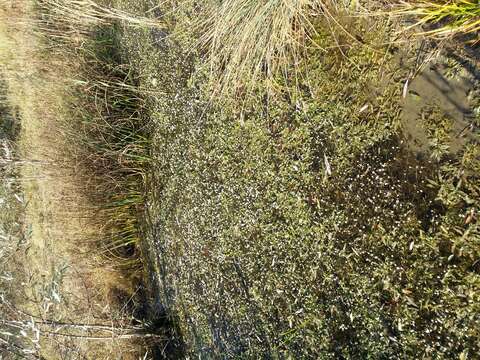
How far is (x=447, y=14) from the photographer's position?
193cm

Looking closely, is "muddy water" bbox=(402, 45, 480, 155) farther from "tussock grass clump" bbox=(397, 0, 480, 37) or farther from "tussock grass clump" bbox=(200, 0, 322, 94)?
"tussock grass clump" bbox=(200, 0, 322, 94)

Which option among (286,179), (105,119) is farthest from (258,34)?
(105,119)

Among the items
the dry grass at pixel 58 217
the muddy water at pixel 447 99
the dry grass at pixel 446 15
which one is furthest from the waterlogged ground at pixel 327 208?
the dry grass at pixel 58 217

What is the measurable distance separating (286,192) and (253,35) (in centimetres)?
80

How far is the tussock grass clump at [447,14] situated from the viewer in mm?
1850

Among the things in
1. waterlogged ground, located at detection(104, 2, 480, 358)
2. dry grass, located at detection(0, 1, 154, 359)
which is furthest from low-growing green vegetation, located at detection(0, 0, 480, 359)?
dry grass, located at detection(0, 1, 154, 359)

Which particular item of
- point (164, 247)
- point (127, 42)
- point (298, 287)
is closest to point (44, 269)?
point (164, 247)

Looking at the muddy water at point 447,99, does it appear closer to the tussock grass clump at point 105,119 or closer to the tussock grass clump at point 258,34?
the tussock grass clump at point 258,34

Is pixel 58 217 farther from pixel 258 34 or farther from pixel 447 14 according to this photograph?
pixel 447 14

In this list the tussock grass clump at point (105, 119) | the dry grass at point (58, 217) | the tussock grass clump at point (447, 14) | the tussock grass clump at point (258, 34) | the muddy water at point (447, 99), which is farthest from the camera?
the dry grass at point (58, 217)

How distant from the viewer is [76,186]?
359 cm

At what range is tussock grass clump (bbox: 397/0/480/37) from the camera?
1.85 m

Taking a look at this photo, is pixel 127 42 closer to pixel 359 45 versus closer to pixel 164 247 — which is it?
pixel 164 247

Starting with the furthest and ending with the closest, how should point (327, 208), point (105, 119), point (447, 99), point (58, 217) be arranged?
point (58, 217) < point (105, 119) < point (327, 208) < point (447, 99)
